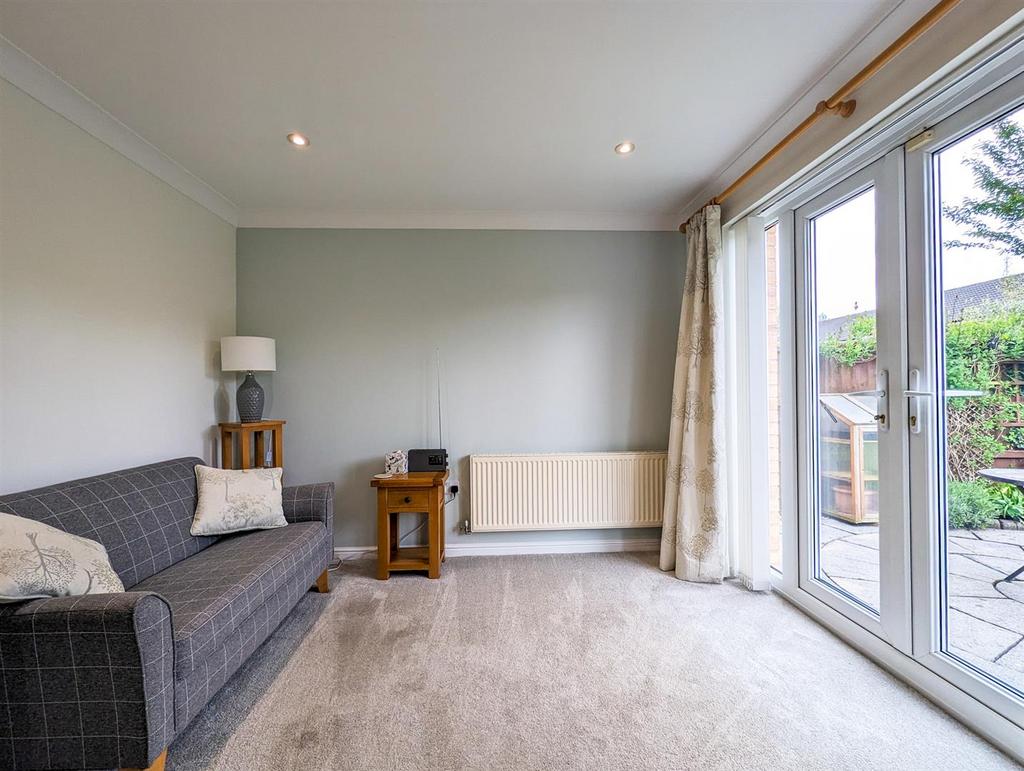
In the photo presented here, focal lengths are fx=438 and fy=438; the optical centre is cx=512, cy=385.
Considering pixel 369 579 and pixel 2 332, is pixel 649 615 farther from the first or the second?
pixel 2 332

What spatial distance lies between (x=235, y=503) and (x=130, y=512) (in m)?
0.48

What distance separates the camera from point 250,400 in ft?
9.70

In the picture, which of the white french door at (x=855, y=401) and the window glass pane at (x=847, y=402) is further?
the window glass pane at (x=847, y=402)

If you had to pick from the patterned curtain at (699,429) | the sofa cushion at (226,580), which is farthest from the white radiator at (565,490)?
the sofa cushion at (226,580)

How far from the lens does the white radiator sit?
10.4 feet

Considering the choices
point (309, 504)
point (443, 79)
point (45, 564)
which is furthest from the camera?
point (309, 504)

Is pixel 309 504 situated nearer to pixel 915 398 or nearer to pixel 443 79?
pixel 443 79

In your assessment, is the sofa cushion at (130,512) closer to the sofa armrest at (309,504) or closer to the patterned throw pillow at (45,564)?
the patterned throw pillow at (45,564)

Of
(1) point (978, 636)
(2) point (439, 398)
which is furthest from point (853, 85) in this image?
(2) point (439, 398)

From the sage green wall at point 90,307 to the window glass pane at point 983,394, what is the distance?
12.0 feet

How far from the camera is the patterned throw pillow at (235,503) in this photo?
2.29 metres

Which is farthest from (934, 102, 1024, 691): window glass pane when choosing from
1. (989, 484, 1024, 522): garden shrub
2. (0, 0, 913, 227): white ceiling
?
(0, 0, 913, 227): white ceiling

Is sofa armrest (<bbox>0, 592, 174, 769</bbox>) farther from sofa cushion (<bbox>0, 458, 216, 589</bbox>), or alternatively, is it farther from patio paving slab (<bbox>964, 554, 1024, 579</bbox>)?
patio paving slab (<bbox>964, 554, 1024, 579</bbox>)

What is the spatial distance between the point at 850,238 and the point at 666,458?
→ 1.76m
